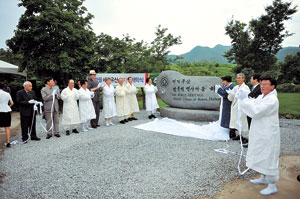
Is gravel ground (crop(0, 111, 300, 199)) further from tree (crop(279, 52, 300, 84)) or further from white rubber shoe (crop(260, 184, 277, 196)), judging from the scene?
tree (crop(279, 52, 300, 84))

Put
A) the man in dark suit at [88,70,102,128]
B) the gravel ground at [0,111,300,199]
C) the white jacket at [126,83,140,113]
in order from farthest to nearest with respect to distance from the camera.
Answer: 1. the white jacket at [126,83,140,113]
2. the man in dark suit at [88,70,102,128]
3. the gravel ground at [0,111,300,199]

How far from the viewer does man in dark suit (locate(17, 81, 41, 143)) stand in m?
5.75

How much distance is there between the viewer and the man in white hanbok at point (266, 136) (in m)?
2.96

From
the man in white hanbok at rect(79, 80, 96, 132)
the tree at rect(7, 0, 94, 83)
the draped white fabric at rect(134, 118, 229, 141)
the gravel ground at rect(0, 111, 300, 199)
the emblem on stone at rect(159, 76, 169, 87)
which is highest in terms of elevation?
the tree at rect(7, 0, 94, 83)

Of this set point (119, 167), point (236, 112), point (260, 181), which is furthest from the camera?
point (236, 112)

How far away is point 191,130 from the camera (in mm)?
6605

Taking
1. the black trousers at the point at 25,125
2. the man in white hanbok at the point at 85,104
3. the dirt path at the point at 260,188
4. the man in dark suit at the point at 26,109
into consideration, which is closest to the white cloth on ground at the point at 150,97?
the man in white hanbok at the point at 85,104

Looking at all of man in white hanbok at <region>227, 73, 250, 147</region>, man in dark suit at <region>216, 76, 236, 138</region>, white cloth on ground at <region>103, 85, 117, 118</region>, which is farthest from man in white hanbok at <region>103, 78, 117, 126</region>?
man in white hanbok at <region>227, 73, 250, 147</region>

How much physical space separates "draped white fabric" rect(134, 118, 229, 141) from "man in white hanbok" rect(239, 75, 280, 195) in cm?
270

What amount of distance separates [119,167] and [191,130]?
328cm

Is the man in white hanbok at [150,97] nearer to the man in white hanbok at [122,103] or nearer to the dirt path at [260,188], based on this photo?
the man in white hanbok at [122,103]

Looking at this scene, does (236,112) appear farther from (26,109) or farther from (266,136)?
(26,109)

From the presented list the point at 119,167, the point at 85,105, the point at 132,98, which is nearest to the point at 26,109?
the point at 85,105

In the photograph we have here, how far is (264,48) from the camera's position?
451 inches
